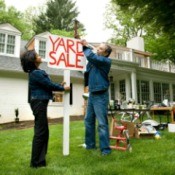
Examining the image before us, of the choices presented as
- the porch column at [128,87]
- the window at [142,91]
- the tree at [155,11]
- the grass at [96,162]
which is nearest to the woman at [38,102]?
the grass at [96,162]

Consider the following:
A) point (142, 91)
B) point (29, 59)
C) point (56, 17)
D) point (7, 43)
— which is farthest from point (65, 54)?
point (56, 17)

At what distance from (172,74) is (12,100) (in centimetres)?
1315

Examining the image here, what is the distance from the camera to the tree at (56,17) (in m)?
35.2

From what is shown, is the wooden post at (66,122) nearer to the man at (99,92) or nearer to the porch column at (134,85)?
the man at (99,92)

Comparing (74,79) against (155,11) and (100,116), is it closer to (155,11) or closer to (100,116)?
(155,11)

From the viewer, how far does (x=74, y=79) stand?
1570 centimetres

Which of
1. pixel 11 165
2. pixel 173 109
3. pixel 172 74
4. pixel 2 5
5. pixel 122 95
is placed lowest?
pixel 11 165

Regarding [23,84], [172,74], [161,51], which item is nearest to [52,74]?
[23,84]

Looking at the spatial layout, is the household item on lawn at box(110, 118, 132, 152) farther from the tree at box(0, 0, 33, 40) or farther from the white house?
Answer: the tree at box(0, 0, 33, 40)

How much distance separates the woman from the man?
768 mm

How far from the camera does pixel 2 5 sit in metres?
34.3

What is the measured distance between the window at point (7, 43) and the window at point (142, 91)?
9.16 m

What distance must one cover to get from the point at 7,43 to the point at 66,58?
11.6 meters

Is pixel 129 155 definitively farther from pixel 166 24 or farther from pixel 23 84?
pixel 23 84
